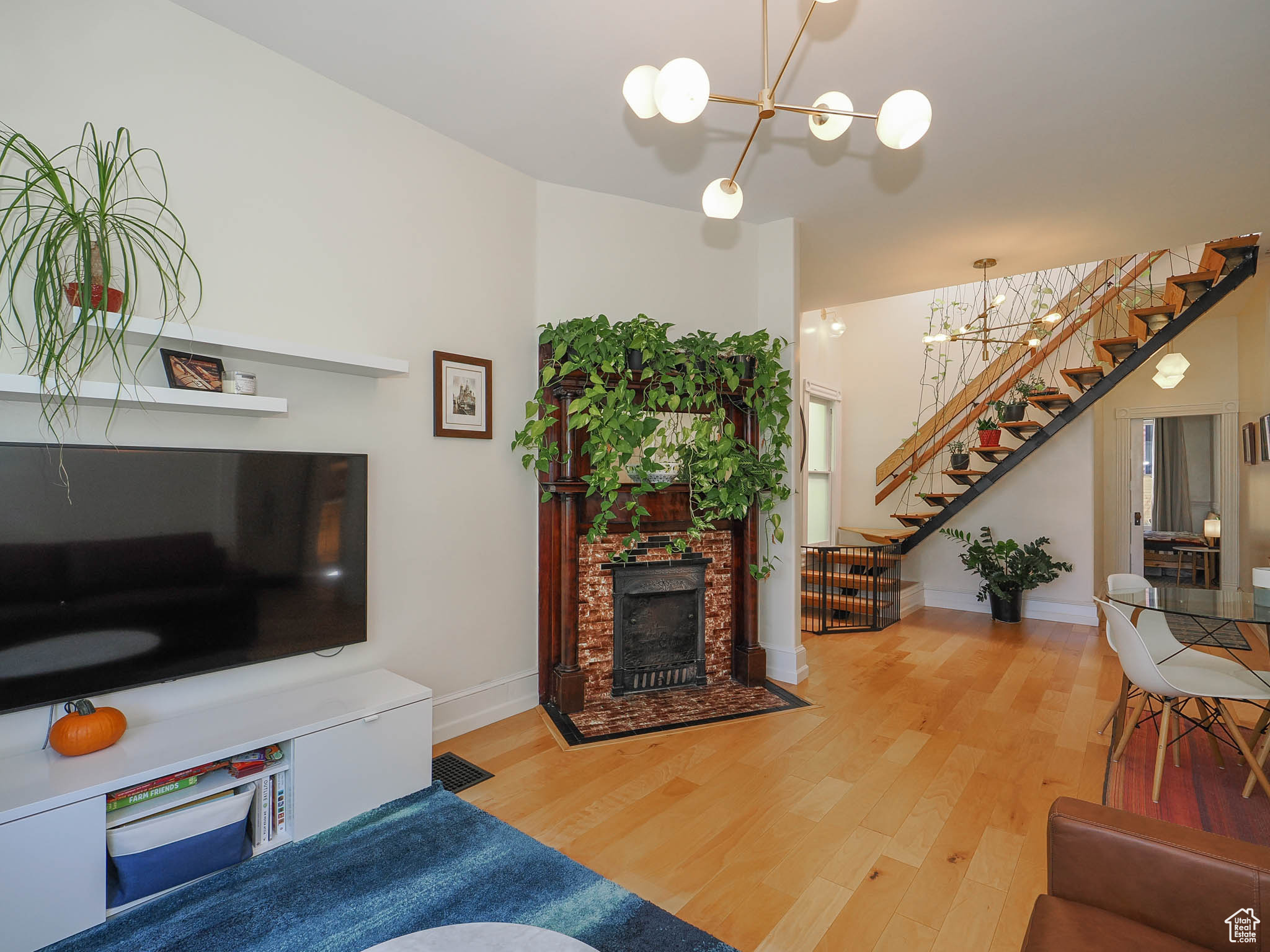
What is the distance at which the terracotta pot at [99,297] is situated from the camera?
6.27ft

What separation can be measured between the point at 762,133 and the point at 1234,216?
129 inches

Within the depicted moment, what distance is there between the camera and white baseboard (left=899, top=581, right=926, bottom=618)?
6043 millimetres

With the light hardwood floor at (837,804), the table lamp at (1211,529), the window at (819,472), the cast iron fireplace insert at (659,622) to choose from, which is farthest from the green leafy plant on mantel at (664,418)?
the table lamp at (1211,529)

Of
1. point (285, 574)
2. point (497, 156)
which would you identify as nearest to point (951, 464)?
point (497, 156)

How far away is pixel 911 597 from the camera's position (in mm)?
Result: 6289

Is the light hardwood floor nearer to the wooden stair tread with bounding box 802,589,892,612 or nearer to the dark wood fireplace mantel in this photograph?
the dark wood fireplace mantel

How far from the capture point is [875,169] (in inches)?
134

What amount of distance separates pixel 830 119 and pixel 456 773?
2.81 metres

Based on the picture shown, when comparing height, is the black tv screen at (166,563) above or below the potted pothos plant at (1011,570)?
above

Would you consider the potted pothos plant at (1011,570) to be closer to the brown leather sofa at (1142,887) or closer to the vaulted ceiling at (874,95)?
the vaulted ceiling at (874,95)

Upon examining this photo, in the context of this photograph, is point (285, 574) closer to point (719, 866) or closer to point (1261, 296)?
point (719, 866)

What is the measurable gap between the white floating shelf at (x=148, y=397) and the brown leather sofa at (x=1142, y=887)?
2.54 metres

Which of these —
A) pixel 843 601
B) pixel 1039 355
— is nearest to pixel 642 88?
pixel 843 601

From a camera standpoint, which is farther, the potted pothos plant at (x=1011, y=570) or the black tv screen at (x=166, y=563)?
the potted pothos plant at (x=1011, y=570)
